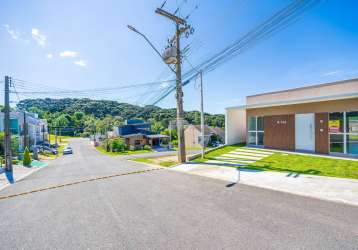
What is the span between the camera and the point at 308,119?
13430 millimetres

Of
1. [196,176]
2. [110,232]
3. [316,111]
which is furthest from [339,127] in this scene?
[110,232]

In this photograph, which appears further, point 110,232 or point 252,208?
point 252,208

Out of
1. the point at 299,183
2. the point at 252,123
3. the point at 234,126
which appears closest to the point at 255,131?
the point at 252,123

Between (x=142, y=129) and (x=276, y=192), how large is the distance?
45.5 metres

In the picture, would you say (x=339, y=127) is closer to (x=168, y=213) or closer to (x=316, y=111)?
(x=316, y=111)

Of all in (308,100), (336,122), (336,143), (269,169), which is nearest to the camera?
(269,169)

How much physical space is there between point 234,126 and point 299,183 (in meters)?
11.7

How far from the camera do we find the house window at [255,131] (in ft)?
53.9

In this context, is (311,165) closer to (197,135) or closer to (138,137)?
(197,135)

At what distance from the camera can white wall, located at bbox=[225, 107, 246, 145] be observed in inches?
711

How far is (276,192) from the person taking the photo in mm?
6441

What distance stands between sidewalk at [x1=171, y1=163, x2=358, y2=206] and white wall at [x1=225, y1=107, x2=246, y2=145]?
8671 millimetres

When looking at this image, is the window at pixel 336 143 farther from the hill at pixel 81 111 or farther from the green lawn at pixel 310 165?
the hill at pixel 81 111

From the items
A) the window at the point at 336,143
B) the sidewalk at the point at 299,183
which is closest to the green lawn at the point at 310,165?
the sidewalk at the point at 299,183
